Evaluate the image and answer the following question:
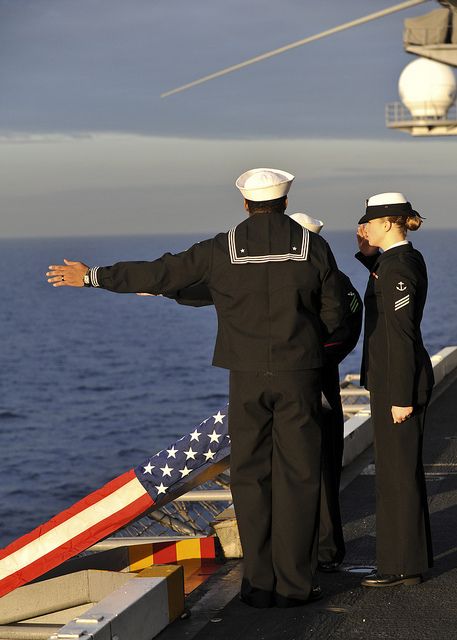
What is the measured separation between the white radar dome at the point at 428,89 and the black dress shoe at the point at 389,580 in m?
43.5

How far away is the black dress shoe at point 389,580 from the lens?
5.91 meters

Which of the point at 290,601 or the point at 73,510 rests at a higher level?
the point at 73,510

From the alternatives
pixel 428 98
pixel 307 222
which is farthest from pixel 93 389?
pixel 307 222

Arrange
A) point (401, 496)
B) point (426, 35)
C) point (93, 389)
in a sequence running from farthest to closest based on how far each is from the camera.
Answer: point (93, 389)
point (426, 35)
point (401, 496)

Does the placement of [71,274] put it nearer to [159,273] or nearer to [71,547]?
[159,273]

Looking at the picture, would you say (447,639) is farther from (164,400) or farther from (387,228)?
(164,400)

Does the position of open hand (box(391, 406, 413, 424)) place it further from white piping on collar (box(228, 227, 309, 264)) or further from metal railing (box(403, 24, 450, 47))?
metal railing (box(403, 24, 450, 47))

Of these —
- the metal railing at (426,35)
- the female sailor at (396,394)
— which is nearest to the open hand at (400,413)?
the female sailor at (396,394)

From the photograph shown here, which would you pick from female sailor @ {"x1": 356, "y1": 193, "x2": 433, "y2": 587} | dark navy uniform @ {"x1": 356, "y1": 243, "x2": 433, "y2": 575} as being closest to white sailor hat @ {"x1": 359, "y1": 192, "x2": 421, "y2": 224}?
Answer: female sailor @ {"x1": 356, "y1": 193, "x2": 433, "y2": 587}

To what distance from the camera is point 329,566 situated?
6.32 m

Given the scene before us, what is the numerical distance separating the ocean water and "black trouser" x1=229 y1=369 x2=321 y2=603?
2588cm

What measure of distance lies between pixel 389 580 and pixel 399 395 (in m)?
0.95

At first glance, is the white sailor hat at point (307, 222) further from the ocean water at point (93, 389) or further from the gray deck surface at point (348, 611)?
the ocean water at point (93, 389)

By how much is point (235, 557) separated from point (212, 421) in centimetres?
83
